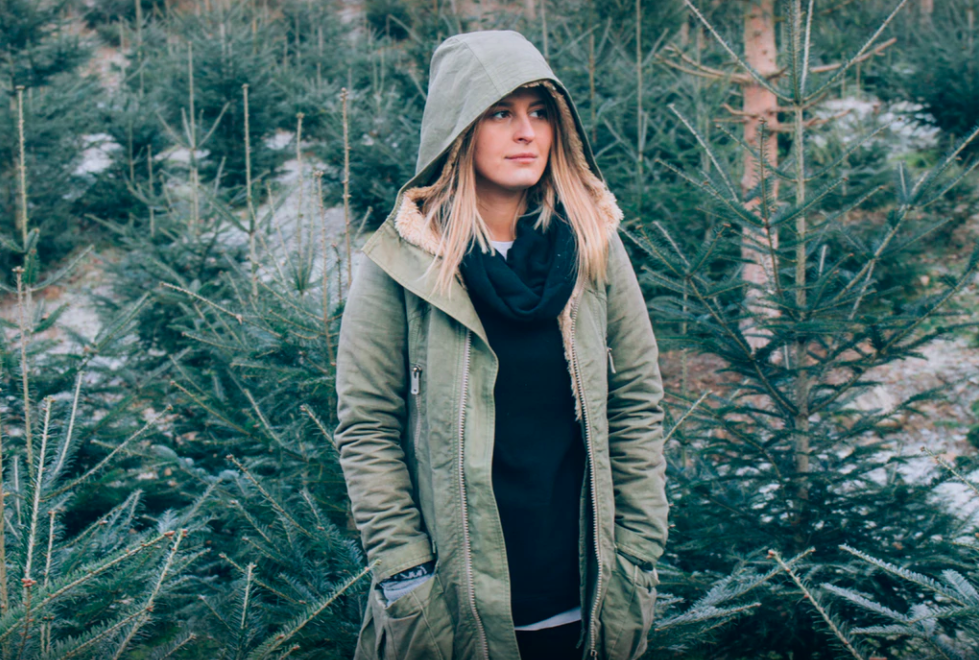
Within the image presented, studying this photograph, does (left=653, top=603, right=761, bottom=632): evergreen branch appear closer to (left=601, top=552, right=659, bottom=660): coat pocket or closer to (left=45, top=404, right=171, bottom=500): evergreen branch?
(left=601, top=552, right=659, bottom=660): coat pocket

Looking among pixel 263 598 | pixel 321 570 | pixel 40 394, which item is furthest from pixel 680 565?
pixel 40 394

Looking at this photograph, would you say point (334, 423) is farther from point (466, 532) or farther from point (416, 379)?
point (466, 532)

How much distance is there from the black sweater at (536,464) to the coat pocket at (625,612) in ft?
0.33

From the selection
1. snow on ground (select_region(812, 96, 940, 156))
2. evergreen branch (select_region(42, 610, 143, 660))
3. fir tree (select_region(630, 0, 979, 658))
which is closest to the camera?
evergreen branch (select_region(42, 610, 143, 660))

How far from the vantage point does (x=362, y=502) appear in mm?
1830

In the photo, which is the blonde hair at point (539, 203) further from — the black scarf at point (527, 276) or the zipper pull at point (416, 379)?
the zipper pull at point (416, 379)

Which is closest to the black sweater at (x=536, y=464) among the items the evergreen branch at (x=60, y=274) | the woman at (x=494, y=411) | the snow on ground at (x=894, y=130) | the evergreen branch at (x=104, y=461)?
the woman at (x=494, y=411)

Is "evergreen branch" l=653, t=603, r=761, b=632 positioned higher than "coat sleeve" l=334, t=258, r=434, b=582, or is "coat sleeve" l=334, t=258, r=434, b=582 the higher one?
"coat sleeve" l=334, t=258, r=434, b=582

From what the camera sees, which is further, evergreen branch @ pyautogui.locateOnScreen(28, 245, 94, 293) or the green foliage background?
evergreen branch @ pyautogui.locateOnScreen(28, 245, 94, 293)

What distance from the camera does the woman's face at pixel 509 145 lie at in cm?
198

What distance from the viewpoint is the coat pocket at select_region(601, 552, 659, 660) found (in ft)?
6.10

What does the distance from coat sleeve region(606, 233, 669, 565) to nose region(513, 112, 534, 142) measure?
1.29 feet

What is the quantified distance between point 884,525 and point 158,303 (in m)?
5.59

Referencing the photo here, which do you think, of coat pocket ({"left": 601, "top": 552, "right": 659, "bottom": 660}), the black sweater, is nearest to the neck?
the black sweater
